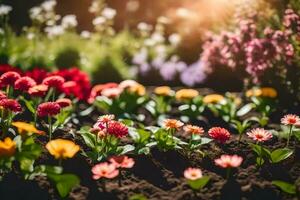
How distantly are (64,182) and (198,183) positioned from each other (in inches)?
31.7

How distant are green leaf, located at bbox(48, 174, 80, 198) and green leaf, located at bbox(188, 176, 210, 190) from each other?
685 mm

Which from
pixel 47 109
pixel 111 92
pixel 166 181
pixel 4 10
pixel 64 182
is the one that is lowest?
pixel 166 181

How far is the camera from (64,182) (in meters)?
3.41

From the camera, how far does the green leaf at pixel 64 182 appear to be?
3383mm

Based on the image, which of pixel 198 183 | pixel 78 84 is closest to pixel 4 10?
pixel 78 84

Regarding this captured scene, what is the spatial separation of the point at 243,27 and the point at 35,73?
7.28 feet

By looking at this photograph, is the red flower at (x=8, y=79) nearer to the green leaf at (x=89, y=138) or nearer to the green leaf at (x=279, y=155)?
the green leaf at (x=89, y=138)

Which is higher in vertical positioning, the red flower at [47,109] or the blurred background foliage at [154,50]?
the red flower at [47,109]

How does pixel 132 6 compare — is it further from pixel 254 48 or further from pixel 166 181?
pixel 166 181

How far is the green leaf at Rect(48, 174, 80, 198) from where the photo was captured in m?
3.38

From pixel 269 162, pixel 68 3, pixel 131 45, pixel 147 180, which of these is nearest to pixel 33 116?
pixel 147 180

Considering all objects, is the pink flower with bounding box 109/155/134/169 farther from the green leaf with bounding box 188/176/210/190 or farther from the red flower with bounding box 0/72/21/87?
the red flower with bounding box 0/72/21/87

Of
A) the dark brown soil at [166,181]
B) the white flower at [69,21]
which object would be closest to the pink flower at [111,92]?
the dark brown soil at [166,181]

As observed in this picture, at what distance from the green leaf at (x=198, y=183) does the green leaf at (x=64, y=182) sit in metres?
0.68
